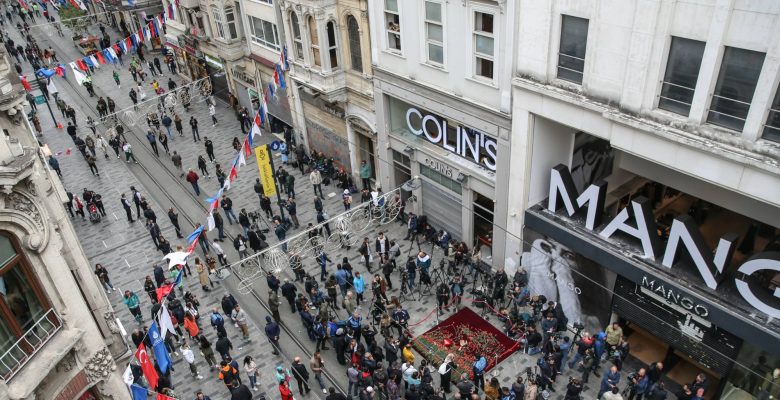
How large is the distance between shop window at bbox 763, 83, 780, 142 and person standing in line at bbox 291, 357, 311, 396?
13898 millimetres

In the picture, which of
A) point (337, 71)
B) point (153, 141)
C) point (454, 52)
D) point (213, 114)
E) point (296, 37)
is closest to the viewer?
point (454, 52)

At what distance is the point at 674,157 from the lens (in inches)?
565

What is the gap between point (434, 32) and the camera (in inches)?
814

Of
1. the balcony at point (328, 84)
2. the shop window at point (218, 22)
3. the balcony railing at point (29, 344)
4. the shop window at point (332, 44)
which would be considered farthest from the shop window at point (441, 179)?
the shop window at point (218, 22)

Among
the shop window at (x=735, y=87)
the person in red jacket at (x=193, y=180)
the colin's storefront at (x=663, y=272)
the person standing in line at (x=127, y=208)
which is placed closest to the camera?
the shop window at (x=735, y=87)

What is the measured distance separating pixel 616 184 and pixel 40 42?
56.5 metres

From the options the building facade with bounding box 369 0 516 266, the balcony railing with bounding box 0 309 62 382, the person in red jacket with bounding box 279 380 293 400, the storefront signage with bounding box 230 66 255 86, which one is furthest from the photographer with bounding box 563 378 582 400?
the storefront signage with bounding box 230 66 255 86

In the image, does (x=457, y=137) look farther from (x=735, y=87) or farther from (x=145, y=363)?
(x=145, y=363)

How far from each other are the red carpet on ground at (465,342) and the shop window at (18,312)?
11.6m

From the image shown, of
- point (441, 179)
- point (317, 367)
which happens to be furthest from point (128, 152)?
point (317, 367)

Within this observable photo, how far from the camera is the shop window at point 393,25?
72.0ft

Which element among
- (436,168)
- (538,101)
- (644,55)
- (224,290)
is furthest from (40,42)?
(644,55)

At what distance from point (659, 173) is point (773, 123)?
4.64 metres

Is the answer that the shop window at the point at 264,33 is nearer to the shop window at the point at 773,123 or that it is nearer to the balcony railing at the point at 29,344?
the balcony railing at the point at 29,344
